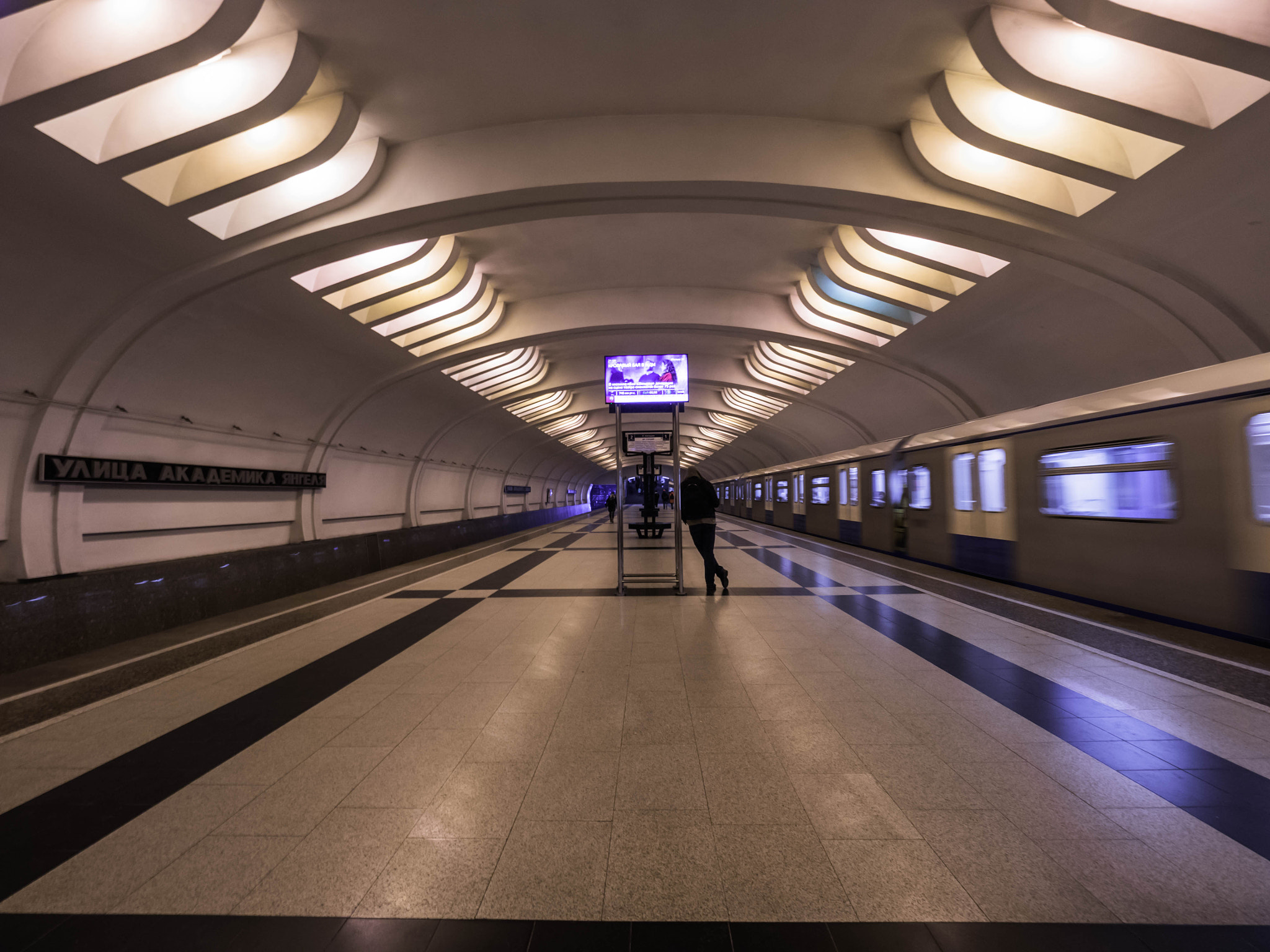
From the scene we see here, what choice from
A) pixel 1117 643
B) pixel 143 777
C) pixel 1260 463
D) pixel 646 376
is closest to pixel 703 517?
pixel 1117 643

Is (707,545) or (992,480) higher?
(992,480)

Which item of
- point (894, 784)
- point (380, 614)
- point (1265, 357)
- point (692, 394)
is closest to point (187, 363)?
point (380, 614)

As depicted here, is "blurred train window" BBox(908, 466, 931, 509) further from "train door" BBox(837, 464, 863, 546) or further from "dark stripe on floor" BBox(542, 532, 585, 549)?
"dark stripe on floor" BBox(542, 532, 585, 549)

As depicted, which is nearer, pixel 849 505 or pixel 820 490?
pixel 849 505

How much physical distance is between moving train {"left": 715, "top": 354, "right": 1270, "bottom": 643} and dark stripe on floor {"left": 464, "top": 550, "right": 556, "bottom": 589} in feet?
25.6

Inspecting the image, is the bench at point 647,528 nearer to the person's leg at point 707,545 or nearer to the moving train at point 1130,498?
the moving train at point 1130,498

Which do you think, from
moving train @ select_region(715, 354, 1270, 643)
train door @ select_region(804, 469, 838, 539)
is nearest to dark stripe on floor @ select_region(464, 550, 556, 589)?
moving train @ select_region(715, 354, 1270, 643)

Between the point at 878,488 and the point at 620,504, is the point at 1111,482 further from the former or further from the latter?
the point at 878,488

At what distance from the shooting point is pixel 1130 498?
19.6ft

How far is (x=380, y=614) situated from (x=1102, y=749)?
7.14 m

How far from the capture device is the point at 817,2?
4.46 meters

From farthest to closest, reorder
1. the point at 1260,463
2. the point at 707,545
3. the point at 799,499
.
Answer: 1. the point at 799,499
2. the point at 707,545
3. the point at 1260,463

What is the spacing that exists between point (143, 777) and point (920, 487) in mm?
11585

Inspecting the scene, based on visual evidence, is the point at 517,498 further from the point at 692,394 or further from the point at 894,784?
the point at 894,784
